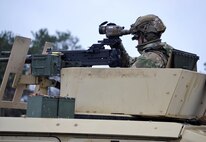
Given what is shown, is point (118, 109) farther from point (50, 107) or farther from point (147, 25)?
point (147, 25)

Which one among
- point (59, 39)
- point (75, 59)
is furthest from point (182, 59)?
point (59, 39)

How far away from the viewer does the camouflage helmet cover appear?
6.10 meters

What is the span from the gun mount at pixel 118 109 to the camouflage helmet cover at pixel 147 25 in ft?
2.80

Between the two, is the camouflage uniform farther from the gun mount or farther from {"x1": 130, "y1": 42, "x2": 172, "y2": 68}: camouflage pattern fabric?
the gun mount

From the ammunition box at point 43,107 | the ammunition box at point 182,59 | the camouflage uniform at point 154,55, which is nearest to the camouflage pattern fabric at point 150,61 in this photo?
the camouflage uniform at point 154,55

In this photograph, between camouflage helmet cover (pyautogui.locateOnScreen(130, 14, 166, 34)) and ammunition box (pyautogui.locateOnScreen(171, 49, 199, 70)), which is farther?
camouflage helmet cover (pyautogui.locateOnScreen(130, 14, 166, 34))

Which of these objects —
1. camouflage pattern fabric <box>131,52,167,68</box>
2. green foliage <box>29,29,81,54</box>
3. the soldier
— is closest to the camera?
camouflage pattern fabric <box>131,52,167,68</box>

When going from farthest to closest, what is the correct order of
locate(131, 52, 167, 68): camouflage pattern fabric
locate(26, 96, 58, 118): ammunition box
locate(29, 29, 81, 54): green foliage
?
1. locate(29, 29, 81, 54): green foliage
2. locate(131, 52, 167, 68): camouflage pattern fabric
3. locate(26, 96, 58, 118): ammunition box

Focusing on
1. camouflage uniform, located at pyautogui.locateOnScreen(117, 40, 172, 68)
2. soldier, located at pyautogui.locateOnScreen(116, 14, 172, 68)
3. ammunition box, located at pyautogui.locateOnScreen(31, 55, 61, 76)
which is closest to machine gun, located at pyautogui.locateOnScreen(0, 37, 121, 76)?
ammunition box, located at pyautogui.locateOnScreen(31, 55, 61, 76)

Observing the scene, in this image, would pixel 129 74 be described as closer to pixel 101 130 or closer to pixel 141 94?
pixel 141 94

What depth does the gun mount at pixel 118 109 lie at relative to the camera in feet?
15.2

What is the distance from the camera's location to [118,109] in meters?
5.28

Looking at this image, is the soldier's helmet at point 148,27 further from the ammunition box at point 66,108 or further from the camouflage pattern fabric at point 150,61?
the ammunition box at point 66,108

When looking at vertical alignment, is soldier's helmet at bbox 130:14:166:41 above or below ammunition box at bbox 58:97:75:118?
above
